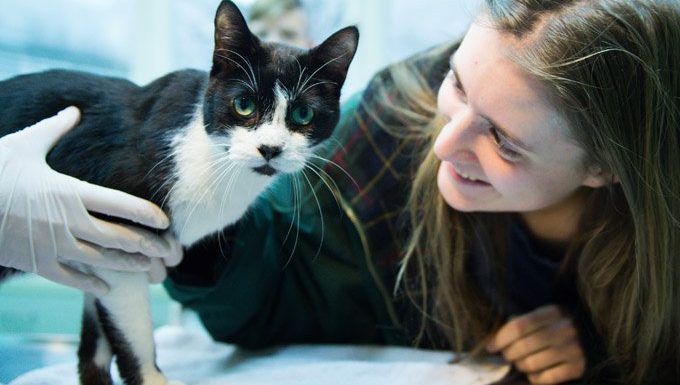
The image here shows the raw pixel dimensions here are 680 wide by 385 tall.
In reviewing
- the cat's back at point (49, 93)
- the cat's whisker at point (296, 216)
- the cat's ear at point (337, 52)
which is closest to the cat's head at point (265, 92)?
the cat's ear at point (337, 52)

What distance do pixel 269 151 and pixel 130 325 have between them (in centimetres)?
30

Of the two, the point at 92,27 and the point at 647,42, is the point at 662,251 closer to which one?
the point at 647,42

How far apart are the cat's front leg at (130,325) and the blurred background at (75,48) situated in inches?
3.3

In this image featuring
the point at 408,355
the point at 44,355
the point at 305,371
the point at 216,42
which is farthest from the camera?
the point at 408,355

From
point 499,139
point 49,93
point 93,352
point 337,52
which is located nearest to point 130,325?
point 93,352

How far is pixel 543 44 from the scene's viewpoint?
0.79 meters

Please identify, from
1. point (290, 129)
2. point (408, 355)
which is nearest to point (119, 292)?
point (290, 129)

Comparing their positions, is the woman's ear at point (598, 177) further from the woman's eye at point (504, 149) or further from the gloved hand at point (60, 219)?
the gloved hand at point (60, 219)

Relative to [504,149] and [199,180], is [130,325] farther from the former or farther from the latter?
[504,149]

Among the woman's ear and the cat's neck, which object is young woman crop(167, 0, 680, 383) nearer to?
the woman's ear

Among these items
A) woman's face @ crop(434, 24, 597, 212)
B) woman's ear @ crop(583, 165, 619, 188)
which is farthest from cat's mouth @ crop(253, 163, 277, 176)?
woman's ear @ crop(583, 165, 619, 188)

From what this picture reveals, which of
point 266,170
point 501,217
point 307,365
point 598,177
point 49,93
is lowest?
point 307,365

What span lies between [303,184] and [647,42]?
55 cm

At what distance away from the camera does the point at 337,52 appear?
749mm
